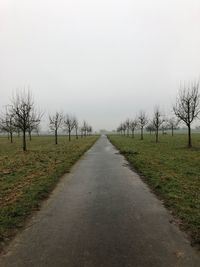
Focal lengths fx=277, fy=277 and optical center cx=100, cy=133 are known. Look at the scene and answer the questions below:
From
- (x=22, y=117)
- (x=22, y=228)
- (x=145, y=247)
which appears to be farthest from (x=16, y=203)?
(x=22, y=117)

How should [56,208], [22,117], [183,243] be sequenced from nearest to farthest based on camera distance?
[183,243] < [56,208] < [22,117]

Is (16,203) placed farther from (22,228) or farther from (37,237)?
(37,237)

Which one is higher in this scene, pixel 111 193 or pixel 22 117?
pixel 22 117

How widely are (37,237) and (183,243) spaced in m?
2.62

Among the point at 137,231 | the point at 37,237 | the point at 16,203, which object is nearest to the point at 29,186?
the point at 16,203

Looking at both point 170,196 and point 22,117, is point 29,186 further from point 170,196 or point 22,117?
point 22,117

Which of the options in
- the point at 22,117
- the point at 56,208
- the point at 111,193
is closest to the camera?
the point at 56,208

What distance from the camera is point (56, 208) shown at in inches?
277

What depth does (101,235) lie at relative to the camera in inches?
202

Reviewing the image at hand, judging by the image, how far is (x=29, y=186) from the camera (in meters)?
9.60

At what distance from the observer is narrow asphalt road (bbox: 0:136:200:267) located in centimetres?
416

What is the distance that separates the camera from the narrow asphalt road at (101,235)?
4160 millimetres

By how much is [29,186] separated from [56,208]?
2892mm

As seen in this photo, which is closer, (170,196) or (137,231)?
(137,231)
